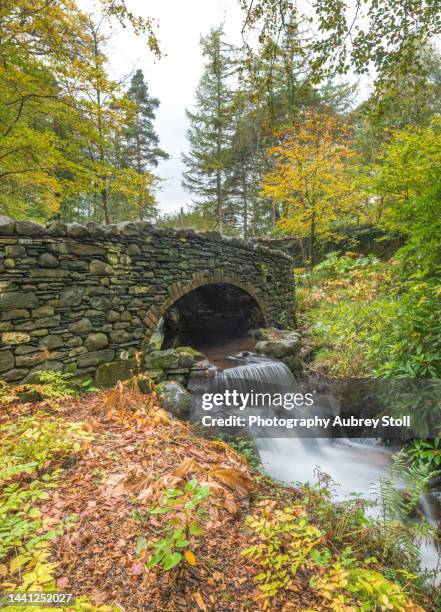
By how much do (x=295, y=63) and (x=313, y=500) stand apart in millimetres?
4542

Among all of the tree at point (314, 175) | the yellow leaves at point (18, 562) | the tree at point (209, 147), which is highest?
the tree at point (209, 147)

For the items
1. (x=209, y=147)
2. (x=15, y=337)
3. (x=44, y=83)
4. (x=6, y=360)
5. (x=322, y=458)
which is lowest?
(x=322, y=458)

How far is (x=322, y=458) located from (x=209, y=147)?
50.9ft

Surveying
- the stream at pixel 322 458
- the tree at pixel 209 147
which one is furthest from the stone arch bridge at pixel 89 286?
the tree at pixel 209 147

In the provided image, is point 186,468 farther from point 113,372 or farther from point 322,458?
point 322,458

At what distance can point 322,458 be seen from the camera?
421 centimetres

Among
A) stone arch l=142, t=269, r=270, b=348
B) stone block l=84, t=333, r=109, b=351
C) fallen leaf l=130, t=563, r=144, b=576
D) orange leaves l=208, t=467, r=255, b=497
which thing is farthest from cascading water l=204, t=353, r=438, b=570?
fallen leaf l=130, t=563, r=144, b=576

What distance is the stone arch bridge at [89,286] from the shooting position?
3.50m

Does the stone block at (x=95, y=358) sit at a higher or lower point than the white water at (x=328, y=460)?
higher

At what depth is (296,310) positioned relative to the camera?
9297 millimetres

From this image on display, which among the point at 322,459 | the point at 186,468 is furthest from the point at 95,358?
the point at 322,459

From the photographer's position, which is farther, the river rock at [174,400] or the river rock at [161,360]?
the river rock at [161,360]

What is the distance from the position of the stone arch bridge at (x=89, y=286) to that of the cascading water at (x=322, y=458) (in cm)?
178

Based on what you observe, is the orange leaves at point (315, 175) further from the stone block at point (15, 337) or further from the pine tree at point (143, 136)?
the pine tree at point (143, 136)
